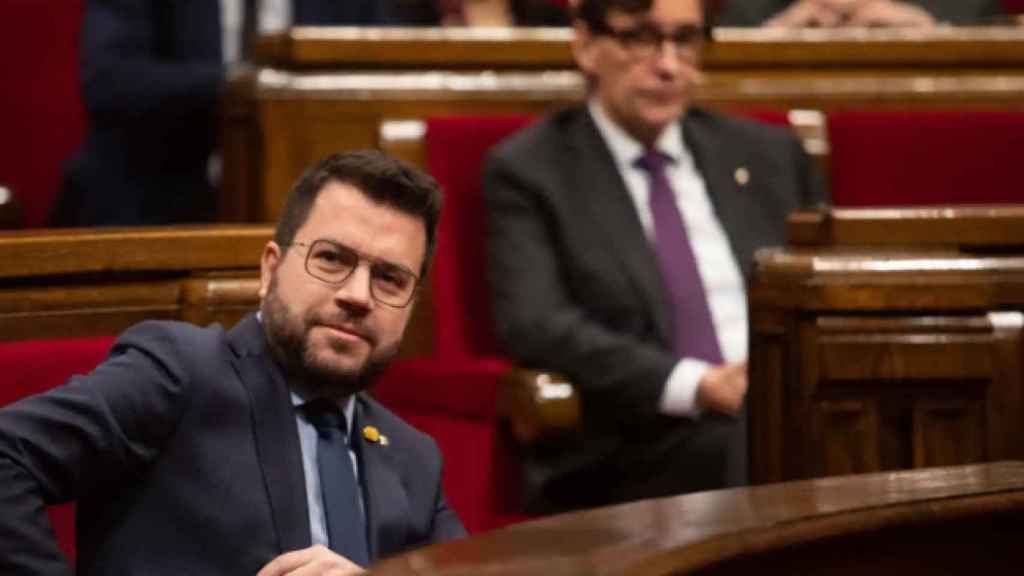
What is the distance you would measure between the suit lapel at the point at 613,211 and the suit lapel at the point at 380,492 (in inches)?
28.3

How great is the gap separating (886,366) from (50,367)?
54 cm

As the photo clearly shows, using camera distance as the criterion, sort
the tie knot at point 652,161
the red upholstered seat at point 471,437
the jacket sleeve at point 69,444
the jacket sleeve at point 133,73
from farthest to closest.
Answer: the jacket sleeve at point 133,73, the tie knot at point 652,161, the red upholstered seat at point 471,437, the jacket sleeve at point 69,444

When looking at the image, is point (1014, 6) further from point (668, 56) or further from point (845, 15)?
point (668, 56)

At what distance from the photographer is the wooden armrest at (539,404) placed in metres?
1.55

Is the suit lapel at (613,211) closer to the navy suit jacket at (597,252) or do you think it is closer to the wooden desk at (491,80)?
the navy suit jacket at (597,252)

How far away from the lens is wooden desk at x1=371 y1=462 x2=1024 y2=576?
2.24 ft

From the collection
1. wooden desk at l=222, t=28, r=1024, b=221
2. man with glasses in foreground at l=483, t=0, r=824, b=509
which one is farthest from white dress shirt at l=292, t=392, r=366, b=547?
wooden desk at l=222, t=28, r=1024, b=221

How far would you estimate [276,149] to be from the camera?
1.96 meters

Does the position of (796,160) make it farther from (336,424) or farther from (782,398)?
(336,424)

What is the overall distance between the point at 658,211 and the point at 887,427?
0.61 m

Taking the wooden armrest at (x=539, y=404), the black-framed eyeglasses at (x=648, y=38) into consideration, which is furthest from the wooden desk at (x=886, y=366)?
the black-framed eyeglasses at (x=648, y=38)

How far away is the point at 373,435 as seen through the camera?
42.9 inches

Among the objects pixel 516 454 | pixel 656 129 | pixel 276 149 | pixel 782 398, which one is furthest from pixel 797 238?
pixel 276 149

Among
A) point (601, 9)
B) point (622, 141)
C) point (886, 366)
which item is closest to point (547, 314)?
point (622, 141)
